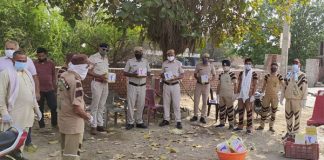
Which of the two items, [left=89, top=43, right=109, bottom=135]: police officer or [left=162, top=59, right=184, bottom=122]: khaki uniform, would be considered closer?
[left=89, top=43, right=109, bottom=135]: police officer

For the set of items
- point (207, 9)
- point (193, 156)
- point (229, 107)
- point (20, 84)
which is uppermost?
point (207, 9)

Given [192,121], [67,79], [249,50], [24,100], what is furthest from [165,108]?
[249,50]

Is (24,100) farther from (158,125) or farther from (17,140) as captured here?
(158,125)

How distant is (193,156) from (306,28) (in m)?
30.2

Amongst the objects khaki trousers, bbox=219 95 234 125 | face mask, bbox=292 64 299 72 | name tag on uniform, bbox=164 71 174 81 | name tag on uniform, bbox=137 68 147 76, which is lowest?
khaki trousers, bbox=219 95 234 125

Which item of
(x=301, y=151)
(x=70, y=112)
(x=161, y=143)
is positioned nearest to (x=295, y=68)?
(x=301, y=151)

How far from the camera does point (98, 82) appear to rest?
9.08 m

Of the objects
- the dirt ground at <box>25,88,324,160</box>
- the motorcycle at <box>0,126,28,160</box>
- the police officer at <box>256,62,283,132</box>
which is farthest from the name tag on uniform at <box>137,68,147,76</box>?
the motorcycle at <box>0,126,28,160</box>

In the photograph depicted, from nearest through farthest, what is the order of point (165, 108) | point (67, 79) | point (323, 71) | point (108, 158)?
point (67, 79) → point (108, 158) → point (165, 108) → point (323, 71)

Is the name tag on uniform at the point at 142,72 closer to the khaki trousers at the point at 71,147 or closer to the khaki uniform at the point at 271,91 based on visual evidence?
the khaki uniform at the point at 271,91

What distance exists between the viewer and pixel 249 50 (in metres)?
35.8

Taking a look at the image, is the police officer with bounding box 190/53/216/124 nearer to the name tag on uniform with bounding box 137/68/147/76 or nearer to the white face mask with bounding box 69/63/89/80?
the name tag on uniform with bounding box 137/68/147/76

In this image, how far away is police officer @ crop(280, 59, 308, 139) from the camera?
897cm

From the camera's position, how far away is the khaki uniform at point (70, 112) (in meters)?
5.23
